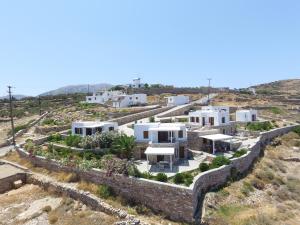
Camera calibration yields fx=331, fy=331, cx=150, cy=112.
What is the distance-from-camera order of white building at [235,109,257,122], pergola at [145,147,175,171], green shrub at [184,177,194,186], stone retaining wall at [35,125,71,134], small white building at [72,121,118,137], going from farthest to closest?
1. white building at [235,109,257,122]
2. stone retaining wall at [35,125,71,134]
3. small white building at [72,121,118,137]
4. pergola at [145,147,175,171]
5. green shrub at [184,177,194,186]

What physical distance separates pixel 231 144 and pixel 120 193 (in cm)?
1673

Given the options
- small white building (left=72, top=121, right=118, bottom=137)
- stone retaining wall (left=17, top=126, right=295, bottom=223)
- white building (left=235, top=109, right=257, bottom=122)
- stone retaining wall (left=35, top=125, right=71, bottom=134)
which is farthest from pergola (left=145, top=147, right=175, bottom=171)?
white building (left=235, top=109, right=257, bottom=122)

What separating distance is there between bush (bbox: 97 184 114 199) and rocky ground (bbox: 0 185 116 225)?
4.95 ft

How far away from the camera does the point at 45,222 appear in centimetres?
2320

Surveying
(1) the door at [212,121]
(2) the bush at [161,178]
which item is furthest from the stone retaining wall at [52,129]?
(2) the bush at [161,178]

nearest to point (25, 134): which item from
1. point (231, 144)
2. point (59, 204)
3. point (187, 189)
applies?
point (59, 204)

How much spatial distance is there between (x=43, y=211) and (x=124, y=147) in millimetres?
10449

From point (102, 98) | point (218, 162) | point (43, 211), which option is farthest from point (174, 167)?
point (102, 98)

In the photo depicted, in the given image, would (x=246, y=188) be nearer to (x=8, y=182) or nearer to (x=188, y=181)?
(x=188, y=181)

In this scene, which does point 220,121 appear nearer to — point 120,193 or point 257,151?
point 257,151

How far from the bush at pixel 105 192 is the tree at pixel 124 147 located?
709cm

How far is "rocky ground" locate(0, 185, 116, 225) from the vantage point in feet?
74.5

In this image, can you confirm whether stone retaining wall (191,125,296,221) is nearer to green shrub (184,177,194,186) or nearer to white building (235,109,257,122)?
green shrub (184,177,194,186)

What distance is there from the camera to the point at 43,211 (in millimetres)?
24656
